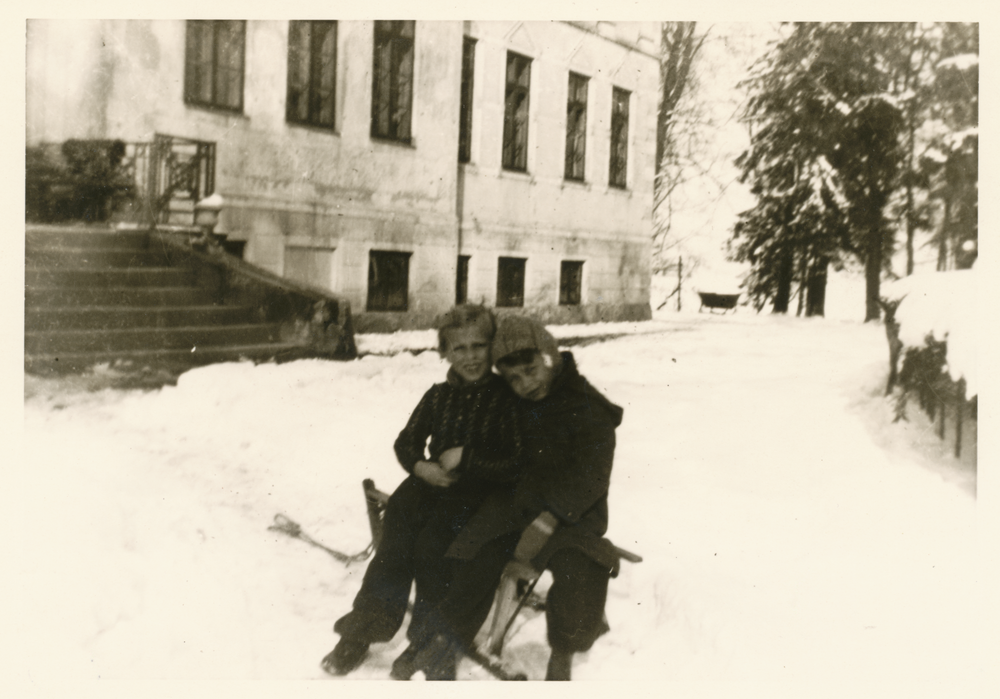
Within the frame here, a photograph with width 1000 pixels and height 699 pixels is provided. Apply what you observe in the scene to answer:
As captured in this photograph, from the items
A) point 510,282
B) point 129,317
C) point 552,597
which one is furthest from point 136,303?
point 552,597

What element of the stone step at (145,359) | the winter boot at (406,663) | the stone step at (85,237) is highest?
the stone step at (85,237)

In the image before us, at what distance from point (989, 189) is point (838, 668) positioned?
2.04 metres

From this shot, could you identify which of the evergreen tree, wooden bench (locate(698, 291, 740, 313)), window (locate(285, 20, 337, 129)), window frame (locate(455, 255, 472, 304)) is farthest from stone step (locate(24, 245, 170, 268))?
the evergreen tree

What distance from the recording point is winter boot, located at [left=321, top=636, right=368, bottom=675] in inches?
102

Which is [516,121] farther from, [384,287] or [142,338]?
[142,338]

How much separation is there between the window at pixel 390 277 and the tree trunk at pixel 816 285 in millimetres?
1682

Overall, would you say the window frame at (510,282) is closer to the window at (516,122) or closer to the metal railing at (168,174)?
the window at (516,122)

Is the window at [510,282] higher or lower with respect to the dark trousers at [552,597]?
higher

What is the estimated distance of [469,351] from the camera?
2535 mm

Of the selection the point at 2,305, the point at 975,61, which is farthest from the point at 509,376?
the point at 975,61

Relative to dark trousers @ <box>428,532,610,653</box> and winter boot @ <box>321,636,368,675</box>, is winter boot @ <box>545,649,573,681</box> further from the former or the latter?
winter boot @ <box>321,636,368,675</box>

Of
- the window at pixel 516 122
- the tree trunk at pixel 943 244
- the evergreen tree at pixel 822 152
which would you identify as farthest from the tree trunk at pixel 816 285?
the window at pixel 516 122

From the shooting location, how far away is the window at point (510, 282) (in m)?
3.14

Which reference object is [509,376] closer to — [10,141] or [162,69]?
[162,69]
